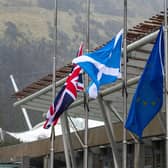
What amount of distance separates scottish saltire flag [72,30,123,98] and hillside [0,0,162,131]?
8771cm

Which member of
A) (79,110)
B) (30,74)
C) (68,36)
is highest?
(68,36)

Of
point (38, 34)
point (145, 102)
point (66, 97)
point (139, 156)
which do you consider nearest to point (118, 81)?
point (139, 156)

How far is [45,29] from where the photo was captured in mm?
160125

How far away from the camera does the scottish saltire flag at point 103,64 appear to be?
15750 mm

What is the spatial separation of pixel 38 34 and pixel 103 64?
142054mm

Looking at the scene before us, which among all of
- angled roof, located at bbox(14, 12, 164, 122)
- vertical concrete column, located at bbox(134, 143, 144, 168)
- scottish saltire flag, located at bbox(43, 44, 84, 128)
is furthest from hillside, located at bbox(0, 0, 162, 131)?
scottish saltire flag, located at bbox(43, 44, 84, 128)

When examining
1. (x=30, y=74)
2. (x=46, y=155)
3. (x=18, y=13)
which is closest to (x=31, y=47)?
(x=30, y=74)

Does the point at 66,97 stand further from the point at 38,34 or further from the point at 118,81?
the point at 38,34

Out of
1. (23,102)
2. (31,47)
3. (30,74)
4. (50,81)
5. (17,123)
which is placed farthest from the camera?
(31,47)

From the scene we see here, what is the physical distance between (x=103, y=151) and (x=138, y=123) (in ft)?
42.3

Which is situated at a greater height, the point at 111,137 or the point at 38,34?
the point at 38,34

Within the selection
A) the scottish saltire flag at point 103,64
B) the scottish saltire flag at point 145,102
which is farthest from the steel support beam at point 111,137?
the scottish saltire flag at point 145,102

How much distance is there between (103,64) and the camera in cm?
1602

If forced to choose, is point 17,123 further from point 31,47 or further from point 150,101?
point 150,101
